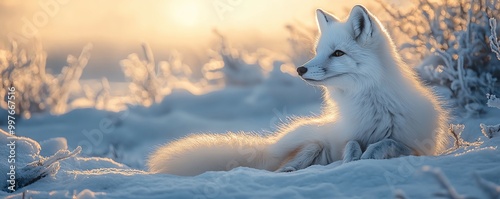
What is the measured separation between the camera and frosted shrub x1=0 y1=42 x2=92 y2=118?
8.32 m

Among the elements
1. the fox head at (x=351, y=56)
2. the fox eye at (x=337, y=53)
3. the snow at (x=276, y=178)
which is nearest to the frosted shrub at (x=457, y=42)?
the snow at (x=276, y=178)

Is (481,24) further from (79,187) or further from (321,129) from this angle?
(79,187)

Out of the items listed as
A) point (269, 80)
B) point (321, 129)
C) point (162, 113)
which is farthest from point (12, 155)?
point (269, 80)

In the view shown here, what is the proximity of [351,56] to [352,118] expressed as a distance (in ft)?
1.35

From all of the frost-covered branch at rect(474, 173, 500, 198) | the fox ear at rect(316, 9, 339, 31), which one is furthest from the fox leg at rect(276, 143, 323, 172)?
the frost-covered branch at rect(474, 173, 500, 198)

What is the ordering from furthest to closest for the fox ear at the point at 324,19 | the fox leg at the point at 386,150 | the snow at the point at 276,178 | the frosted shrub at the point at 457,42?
the frosted shrub at the point at 457,42 → the fox ear at the point at 324,19 → the fox leg at the point at 386,150 → the snow at the point at 276,178

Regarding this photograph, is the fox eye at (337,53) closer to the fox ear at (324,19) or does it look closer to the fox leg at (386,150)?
the fox ear at (324,19)

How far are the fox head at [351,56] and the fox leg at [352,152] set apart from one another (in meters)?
0.41

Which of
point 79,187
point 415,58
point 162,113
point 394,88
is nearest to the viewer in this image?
point 79,187

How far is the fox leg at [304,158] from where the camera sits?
3.53 metres

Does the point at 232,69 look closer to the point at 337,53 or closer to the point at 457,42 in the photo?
the point at 457,42

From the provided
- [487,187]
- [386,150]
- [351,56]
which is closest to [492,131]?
[386,150]

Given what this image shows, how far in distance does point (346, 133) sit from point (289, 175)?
4.06 feet

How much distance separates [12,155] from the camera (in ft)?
10.5
